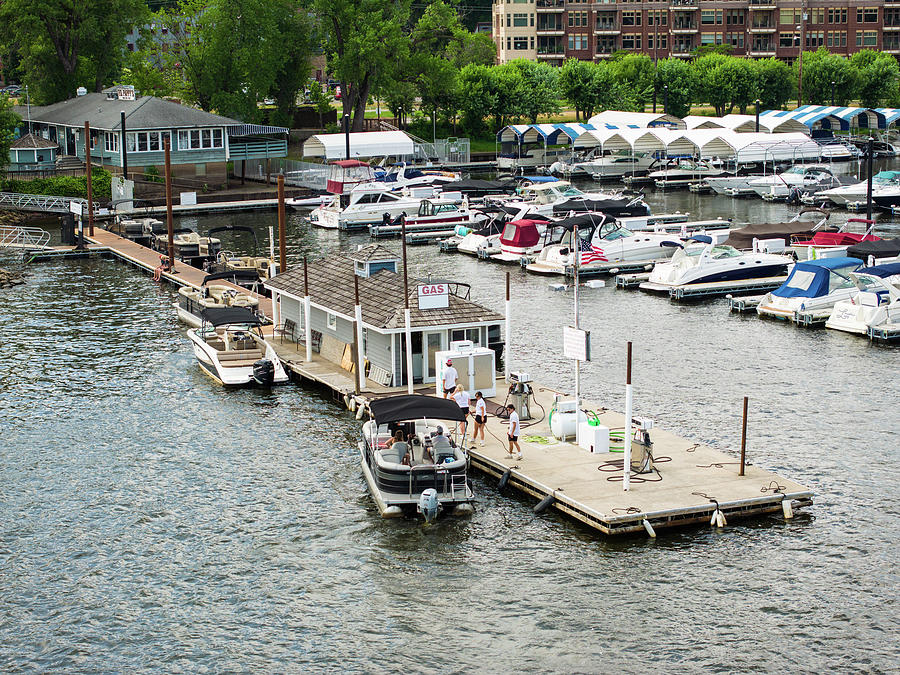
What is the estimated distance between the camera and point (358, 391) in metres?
36.6

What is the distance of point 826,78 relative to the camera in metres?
138

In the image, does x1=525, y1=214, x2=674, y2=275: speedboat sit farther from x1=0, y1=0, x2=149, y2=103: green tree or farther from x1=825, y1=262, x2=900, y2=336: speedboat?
x1=0, y1=0, x2=149, y2=103: green tree

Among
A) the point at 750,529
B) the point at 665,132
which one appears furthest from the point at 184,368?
the point at 665,132

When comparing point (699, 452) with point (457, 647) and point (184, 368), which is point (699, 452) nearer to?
point (457, 647)

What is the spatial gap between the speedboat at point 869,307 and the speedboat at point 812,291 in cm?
43

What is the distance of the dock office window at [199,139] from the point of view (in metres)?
91.0

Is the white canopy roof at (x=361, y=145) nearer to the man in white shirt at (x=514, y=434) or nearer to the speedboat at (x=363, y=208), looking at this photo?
the speedboat at (x=363, y=208)

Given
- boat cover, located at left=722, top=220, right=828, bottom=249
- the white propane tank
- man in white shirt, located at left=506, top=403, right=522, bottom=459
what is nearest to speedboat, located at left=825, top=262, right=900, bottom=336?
boat cover, located at left=722, top=220, right=828, bottom=249

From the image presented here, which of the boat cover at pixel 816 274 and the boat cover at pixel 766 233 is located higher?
the boat cover at pixel 766 233

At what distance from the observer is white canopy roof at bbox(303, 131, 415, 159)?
321 feet

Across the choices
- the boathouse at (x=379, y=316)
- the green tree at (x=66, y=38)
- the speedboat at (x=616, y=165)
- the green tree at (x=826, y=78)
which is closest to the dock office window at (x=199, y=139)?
the green tree at (x=66, y=38)

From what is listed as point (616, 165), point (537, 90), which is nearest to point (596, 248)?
point (616, 165)

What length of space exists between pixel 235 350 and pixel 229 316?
1885mm

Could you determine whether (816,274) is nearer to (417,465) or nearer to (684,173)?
(417,465)
